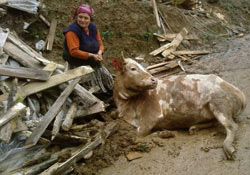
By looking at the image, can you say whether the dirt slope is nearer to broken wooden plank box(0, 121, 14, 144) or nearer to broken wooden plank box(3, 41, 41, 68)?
broken wooden plank box(0, 121, 14, 144)

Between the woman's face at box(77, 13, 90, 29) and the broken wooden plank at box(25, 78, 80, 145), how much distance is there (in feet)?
3.49

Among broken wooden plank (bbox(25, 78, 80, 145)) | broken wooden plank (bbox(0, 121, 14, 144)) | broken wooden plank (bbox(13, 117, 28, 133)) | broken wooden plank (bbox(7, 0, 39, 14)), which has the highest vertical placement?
broken wooden plank (bbox(7, 0, 39, 14))

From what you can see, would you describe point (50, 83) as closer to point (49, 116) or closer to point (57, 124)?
point (49, 116)

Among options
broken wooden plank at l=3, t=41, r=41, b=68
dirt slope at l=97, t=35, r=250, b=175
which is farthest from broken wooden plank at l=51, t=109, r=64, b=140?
broken wooden plank at l=3, t=41, r=41, b=68

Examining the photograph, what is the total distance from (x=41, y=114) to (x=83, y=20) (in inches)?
70.8

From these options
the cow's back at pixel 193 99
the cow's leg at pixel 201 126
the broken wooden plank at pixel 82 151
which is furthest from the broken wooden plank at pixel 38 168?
the cow's leg at pixel 201 126

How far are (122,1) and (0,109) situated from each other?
8.24 m

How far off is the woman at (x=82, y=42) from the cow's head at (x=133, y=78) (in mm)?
518

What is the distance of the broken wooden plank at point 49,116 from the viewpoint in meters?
3.96

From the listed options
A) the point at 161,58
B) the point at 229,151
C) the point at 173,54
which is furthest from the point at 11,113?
the point at 173,54

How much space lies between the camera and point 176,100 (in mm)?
4938

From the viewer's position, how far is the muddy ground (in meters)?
4.16

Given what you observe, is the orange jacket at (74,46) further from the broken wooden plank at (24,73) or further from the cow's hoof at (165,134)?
the cow's hoof at (165,134)

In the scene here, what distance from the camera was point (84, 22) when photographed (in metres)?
5.16
